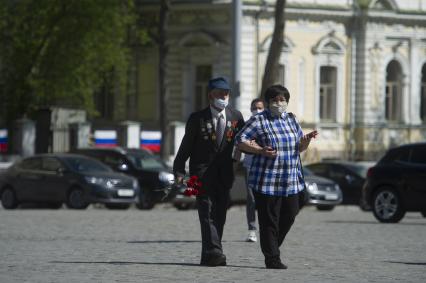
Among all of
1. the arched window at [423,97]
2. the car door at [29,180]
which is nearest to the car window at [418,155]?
the car door at [29,180]

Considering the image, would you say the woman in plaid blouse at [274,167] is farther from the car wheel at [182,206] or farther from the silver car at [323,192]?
the car wheel at [182,206]

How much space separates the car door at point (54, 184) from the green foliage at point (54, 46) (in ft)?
53.7

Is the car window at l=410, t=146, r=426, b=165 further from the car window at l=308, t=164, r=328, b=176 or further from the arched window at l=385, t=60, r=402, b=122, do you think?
the arched window at l=385, t=60, r=402, b=122

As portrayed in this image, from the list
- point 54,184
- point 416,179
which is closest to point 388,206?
point 416,179

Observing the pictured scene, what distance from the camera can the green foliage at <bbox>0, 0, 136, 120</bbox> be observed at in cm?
5234

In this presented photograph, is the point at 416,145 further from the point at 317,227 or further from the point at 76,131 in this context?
the point at 76,131

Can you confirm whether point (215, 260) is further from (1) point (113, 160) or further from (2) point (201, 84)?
(2) point (201, 84)

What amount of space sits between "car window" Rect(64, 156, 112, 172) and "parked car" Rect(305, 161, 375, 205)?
292 inches

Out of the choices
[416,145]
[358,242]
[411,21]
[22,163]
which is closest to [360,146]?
[411,21]

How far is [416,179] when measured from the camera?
27.5 meters

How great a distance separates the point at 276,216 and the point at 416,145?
12.7 meters

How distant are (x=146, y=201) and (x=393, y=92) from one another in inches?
948

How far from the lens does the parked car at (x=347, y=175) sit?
41406mm

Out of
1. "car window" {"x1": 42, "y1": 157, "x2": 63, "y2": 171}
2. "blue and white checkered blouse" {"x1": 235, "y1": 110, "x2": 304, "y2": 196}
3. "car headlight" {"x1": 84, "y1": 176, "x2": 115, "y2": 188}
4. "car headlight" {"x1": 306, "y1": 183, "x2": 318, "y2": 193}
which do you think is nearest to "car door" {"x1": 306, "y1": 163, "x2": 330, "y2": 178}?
"car headlight" {"x1": 306, "y1": 183, "x2": 318, "y2": 193}
